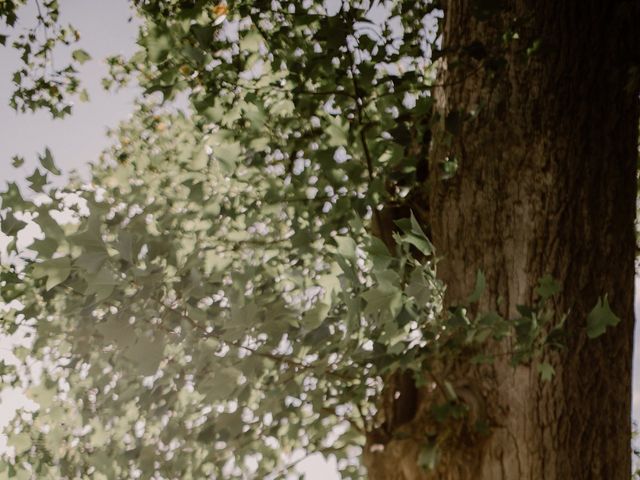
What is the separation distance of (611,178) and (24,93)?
405cm

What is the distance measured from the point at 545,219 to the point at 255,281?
49.0 inches

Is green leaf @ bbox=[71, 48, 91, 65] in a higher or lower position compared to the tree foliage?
higher

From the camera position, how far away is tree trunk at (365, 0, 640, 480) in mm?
2123

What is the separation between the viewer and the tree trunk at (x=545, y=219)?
212 cm

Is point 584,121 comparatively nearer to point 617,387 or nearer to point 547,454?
point 617,387

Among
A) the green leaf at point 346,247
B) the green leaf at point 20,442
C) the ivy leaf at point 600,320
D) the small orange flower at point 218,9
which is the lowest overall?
the ivy leaf at point 600,320

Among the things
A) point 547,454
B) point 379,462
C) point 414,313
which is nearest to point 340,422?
point 379,462

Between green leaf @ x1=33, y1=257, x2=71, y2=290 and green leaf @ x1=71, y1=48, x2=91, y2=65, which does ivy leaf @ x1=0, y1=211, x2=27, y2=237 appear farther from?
green leaf @ x1=71, y1=48, x2=91, y2=65

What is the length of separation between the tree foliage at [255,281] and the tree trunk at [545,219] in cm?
10

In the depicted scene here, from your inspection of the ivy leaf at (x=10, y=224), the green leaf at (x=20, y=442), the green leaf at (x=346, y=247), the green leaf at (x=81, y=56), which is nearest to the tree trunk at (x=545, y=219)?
the green leaf at (x=346, y=247)

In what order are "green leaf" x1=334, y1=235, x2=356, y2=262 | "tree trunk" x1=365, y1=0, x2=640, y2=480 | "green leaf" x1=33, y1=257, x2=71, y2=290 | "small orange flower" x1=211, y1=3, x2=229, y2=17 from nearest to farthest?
1. "green leaf" x1=334, y1=235, x2=356, y2=262
2. "green leaf" x1=33, y1=257, x2=71, y2=290
3. "tree trunk" x1=365, y1=0, x2=640, y2=480
4. "small orange flower" x1=211, y1=3, x2=229, y2=17

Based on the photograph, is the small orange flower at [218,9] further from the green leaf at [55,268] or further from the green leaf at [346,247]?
the green leaf at [346,247]

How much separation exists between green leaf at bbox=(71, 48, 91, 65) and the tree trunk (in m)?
2.81

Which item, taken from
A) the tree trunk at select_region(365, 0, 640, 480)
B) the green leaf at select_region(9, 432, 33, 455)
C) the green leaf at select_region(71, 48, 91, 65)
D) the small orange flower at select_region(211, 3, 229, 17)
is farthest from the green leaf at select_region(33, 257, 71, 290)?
the green leaf at select_region(71, 48, 91, 65)
